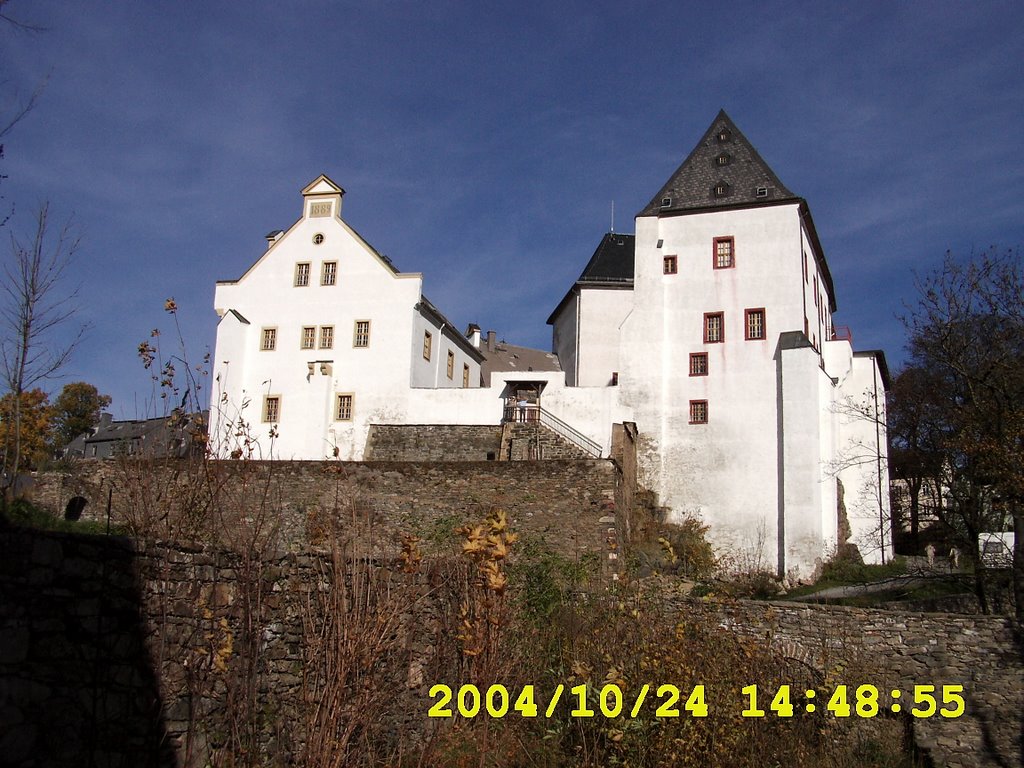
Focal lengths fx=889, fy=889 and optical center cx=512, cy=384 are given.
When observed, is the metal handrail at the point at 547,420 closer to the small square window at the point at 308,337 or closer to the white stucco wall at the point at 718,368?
the white stucco wall at the point at 718,368

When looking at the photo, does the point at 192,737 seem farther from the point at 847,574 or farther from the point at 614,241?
the point at 614,241

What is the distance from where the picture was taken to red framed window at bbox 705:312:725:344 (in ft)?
107

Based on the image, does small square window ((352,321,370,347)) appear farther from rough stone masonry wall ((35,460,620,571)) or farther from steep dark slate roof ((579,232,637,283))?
steep dark slate roof ((579,232,637,283))

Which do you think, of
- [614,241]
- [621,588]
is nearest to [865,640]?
[621,588]

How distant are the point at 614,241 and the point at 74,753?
40019mm

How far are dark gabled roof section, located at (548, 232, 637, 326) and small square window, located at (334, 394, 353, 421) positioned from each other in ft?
43.4

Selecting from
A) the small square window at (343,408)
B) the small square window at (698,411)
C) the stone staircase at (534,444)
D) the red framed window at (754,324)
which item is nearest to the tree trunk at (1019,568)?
the stone staircase at (534,444)

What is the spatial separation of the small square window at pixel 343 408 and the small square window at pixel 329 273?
4.48m

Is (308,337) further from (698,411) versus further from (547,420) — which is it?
(698,411)

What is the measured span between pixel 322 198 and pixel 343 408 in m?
8.48

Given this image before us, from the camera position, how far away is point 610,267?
41406 millimetres

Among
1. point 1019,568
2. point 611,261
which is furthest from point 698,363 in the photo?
point 1019,568

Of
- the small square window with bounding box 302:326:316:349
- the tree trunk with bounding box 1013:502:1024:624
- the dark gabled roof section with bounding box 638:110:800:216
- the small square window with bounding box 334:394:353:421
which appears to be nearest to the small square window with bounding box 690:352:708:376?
the dark gabled roof section with bounding box 638:110:800:216

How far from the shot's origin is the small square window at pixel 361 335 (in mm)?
32500
